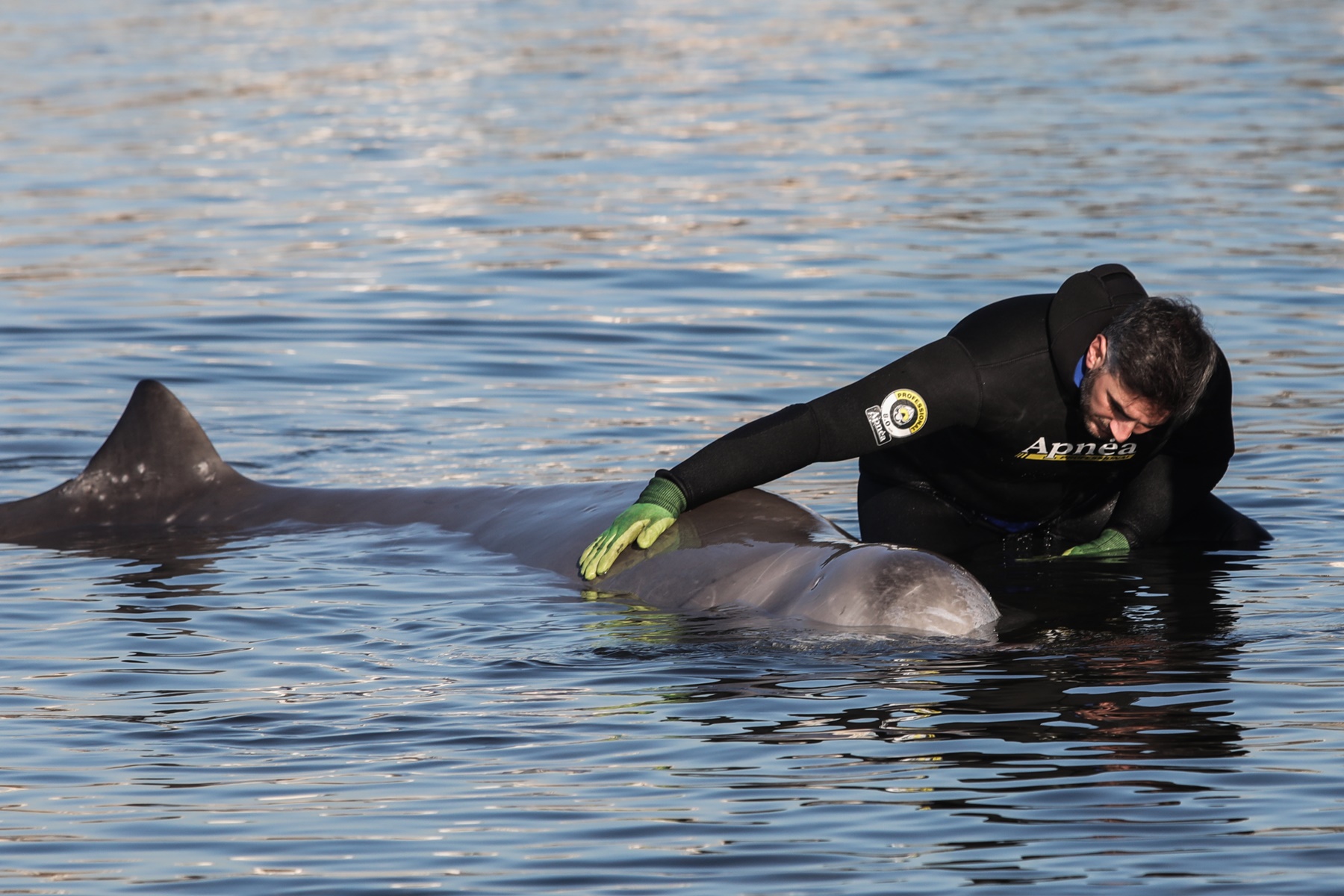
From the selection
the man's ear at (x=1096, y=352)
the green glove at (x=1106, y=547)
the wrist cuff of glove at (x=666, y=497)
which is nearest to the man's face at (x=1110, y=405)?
the man's ear at (x=1096, y=352)

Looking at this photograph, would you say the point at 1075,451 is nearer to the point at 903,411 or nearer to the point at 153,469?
the point at 903,411

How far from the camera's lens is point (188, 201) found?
18.3m

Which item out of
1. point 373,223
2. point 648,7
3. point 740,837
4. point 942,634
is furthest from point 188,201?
point 648,7

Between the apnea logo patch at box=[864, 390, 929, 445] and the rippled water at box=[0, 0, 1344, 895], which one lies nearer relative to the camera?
the rippled water at box=[0, 0, 1344, 895]

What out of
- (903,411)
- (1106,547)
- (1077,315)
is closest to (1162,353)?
(1077,315)

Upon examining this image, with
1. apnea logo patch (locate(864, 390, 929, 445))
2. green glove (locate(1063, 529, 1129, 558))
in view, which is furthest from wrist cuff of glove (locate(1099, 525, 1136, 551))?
apnea logo patch (locate(864, 390, 929, 445))

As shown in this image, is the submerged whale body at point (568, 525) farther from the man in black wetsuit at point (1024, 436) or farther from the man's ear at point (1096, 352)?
the man's ear at point (1096, 352)

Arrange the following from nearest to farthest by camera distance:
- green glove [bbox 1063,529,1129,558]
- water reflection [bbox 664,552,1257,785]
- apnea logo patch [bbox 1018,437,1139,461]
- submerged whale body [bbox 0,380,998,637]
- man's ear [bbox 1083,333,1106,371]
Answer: water reflection [bbox 664,552,1257,785], submerged whale body [bbox 0,380,998,637], man's ear [bbox 1083,333,1106,371], apnea logo patch [bbox 1018,437,1139,461], green glove [bbox 1063,529,1129,558]

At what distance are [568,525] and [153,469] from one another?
229cm

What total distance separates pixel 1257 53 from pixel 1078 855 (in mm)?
22316

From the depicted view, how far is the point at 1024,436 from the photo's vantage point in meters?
7.02

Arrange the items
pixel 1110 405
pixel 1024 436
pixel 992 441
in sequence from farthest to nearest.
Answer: pixel 992 441
pixel 1024 436
pixel 1110 405

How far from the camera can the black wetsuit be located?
22.3 feet

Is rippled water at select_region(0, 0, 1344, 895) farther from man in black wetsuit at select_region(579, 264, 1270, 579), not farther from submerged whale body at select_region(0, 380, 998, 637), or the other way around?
man in black wetsuit at select_region(579, 264, 1270, 579)
